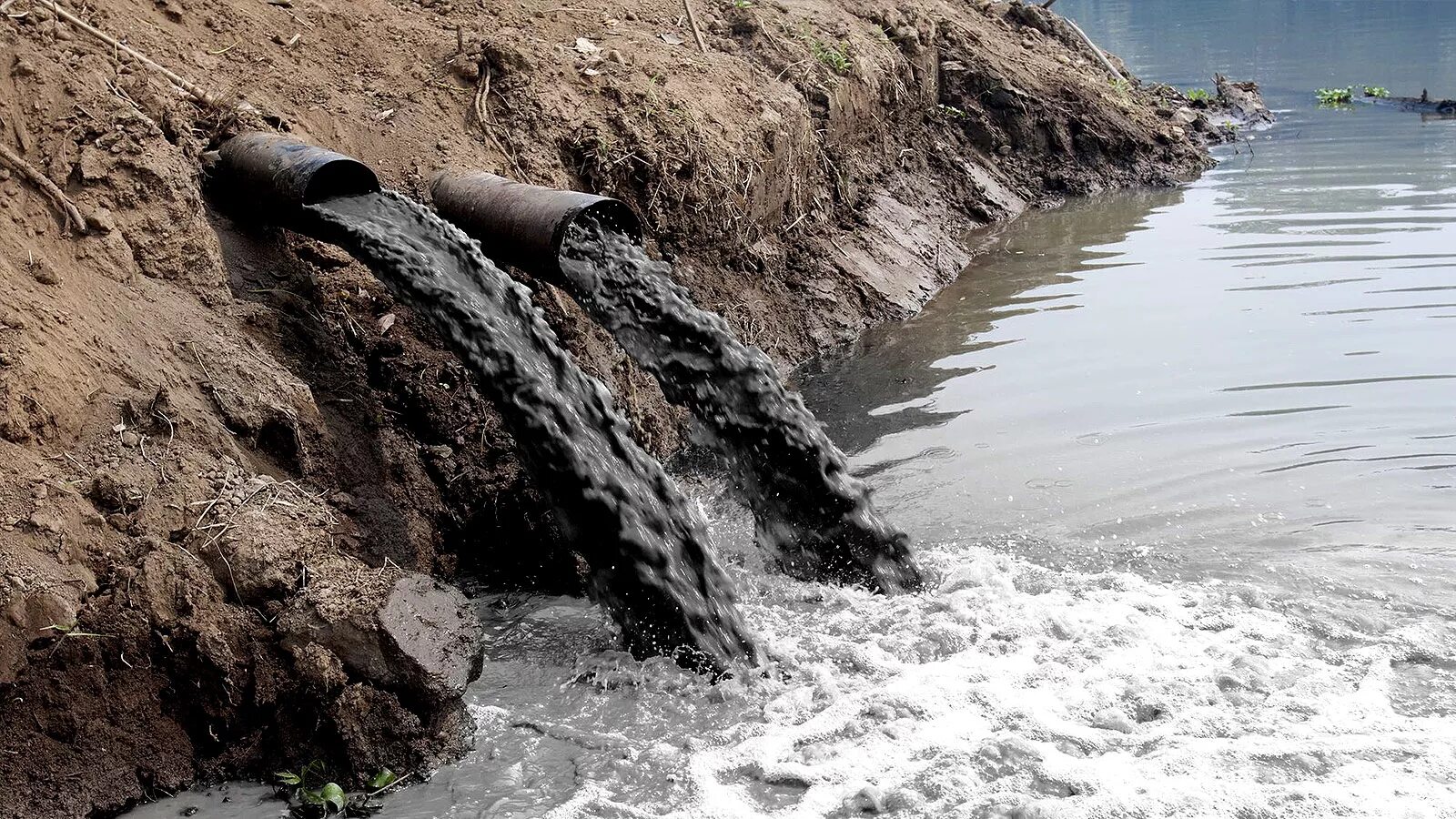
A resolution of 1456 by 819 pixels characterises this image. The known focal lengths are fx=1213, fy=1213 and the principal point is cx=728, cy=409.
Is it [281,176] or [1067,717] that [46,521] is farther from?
[1067,717]

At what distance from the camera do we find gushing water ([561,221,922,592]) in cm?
533

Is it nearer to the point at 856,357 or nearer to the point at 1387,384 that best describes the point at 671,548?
the point at 856,357

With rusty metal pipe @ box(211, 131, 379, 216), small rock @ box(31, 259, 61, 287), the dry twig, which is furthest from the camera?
the dry twig

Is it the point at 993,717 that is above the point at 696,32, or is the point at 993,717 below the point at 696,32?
below

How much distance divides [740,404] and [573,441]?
1.02 meters

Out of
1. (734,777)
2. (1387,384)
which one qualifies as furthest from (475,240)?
(1387,384)

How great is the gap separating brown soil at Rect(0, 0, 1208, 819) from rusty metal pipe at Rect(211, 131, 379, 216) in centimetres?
16

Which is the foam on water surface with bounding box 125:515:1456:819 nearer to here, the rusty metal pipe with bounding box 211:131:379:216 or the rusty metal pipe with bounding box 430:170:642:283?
the rusty metal pipe with bounding box 430:170:642:283

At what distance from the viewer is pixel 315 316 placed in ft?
17.9

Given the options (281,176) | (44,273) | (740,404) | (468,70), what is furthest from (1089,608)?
(468,70)

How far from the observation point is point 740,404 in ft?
18.2

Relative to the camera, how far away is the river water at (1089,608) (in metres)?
3.73

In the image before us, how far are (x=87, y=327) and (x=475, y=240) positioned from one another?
64.9 inches

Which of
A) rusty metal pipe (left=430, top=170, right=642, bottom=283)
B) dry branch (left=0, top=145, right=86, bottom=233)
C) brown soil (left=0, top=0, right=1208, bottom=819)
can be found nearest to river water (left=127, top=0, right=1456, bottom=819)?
brown soil (left=0, top=0, right=1208, bottom=819)
